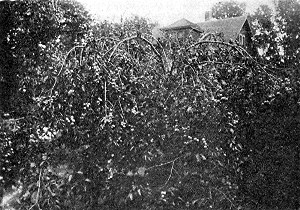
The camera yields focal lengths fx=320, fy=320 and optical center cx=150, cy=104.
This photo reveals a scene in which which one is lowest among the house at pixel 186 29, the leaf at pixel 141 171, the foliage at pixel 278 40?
the leaf at pixel 141 171

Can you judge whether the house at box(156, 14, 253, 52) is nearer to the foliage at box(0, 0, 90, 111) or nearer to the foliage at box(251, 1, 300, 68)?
the foliage at box(0, 0, 90, 111)

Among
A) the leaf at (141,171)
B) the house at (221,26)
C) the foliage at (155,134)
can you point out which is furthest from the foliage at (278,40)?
the house at (221,26)

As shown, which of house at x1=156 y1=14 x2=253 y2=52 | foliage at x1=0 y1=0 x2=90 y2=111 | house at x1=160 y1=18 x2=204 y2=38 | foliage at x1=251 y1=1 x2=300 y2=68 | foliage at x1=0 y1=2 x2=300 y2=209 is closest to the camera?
foliage at x1=0 y1=2 x2=300 y2=209

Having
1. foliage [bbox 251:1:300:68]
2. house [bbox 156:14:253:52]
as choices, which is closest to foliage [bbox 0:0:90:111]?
foliage [bbox 251:1:300:68]

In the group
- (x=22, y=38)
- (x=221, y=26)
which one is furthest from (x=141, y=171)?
(x=221, y=26)

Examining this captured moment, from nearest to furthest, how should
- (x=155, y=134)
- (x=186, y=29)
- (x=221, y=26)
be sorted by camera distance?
(x=155, y=134), (x=186, y=29), (x=221, y=26)

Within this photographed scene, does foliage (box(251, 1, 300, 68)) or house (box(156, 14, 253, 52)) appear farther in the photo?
house (box(156, 14, 253, 52))

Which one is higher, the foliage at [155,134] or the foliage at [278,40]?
the foliage at [278,40]

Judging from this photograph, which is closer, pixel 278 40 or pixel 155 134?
pixel 155 134

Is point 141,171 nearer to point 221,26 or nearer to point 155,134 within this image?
point 155,134

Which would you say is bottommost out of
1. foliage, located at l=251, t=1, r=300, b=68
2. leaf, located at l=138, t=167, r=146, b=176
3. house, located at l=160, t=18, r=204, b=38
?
leaf, located at l=138, t=167, r=146, b=176

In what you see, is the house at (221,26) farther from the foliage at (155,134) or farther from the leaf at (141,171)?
the leaf at (141,171)

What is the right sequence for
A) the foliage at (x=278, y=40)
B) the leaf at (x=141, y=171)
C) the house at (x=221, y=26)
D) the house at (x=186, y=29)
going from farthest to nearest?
the house at (x=221, y=26) < the house at (x=186, y=29) < the foliage at (x=278, y=40) < the leaf at (x=141, y=171)

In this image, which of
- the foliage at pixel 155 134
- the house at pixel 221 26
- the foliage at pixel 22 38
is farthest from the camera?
the house at pixel 221 26
